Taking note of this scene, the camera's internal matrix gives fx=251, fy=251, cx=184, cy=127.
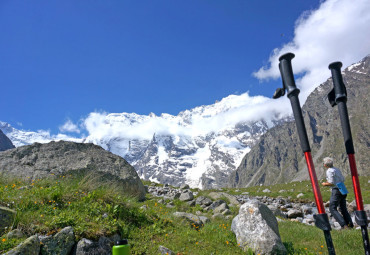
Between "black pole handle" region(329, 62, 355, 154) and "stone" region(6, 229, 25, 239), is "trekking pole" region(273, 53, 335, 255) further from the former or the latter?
"stone" region(6, 229, 25, 239)

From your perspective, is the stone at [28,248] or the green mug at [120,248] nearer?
the green mug at [120,248]

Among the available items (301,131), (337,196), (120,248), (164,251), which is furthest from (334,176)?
(120,248)

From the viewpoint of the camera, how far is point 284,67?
3.49m

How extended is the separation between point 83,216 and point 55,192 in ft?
5.02

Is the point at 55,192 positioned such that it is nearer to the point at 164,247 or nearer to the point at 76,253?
the point at 76,253

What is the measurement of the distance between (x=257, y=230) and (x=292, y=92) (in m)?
6.05

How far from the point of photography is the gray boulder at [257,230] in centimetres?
750

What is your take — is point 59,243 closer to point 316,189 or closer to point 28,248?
point 28,248

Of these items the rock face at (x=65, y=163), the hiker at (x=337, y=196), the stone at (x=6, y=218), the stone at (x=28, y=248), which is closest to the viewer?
the stone at (x=28, y=248)

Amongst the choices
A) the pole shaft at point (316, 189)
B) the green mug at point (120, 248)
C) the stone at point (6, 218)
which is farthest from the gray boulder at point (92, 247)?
the pole shaft at point (316, 189)

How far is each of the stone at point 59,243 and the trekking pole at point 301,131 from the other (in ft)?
18.9

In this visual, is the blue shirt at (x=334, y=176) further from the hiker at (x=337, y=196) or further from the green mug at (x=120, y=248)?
the green mug at (x=120, y=248)

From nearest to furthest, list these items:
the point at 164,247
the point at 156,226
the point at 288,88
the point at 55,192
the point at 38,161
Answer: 1. the point at 288,88
2. the point at 164,247
3. the point at 55,192
4. the point at 156,226
5. the point at 38,161

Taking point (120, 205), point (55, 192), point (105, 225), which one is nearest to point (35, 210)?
point (55, 192)
